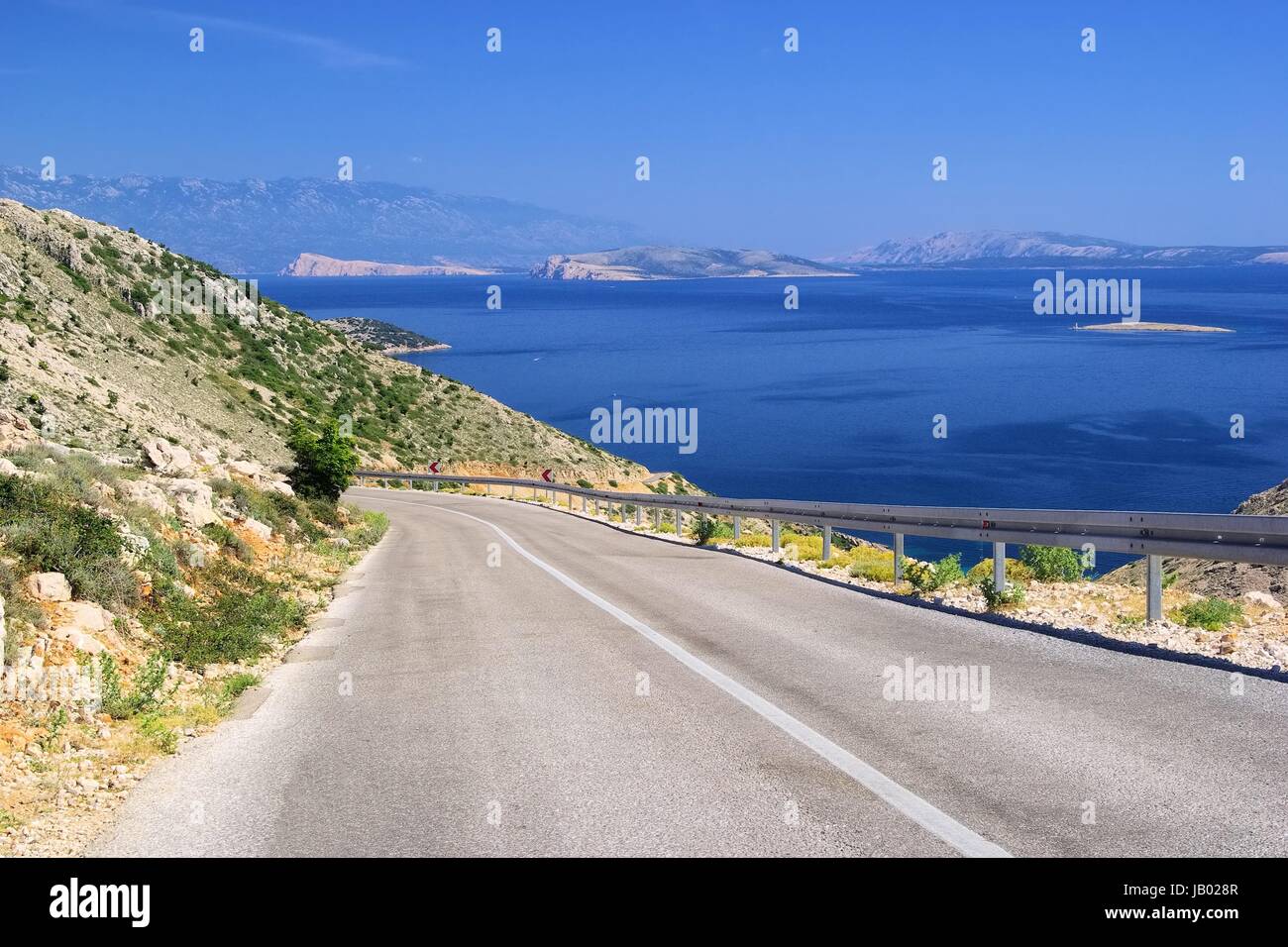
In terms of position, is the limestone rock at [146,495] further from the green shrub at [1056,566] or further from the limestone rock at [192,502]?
the green shrub at [1056,566]

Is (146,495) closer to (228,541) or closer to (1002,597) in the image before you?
(228,541)

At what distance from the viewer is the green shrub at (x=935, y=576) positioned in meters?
13.4

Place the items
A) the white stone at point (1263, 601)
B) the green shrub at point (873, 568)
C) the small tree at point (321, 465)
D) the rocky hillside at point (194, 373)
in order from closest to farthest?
the white stone at point (1263, 601)
the green shrub at point (873, 568)
the small tree at point (321, 465)
the rocky hillside at point (194, 373)

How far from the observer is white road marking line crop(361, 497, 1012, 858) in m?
5.02

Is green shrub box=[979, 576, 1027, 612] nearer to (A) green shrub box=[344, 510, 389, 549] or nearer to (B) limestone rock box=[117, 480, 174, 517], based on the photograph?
(B) limestone rock box=[117, 480, 174, 517]

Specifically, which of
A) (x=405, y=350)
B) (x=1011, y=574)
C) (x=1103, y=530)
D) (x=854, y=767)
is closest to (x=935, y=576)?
(x=1011, y=574)

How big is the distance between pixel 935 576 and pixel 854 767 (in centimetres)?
769

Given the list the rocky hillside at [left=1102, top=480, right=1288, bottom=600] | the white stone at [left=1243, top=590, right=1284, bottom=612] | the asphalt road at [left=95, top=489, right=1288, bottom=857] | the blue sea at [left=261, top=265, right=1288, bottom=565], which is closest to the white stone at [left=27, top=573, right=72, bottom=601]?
the asphalt road at [left=95, top=489, right=1288, bottom=857]

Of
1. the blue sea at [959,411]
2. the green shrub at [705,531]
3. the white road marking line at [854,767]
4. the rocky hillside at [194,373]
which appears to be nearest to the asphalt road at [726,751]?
the white road marking line at [854,767]

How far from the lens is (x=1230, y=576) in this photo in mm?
16312

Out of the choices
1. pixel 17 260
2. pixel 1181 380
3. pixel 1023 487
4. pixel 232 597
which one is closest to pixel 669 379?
pixel 1181 380

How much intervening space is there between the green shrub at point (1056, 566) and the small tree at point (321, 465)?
21423mm
